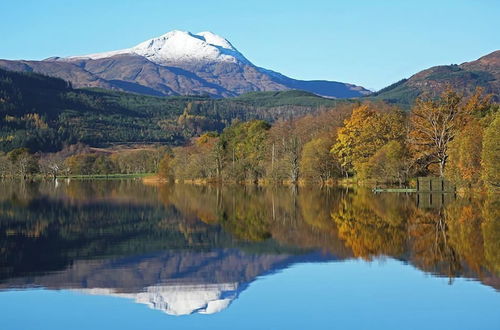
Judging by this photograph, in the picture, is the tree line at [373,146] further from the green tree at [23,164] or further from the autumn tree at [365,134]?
the green tree at [23,164]

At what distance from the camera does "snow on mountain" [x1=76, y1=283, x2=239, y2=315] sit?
15.5 metres

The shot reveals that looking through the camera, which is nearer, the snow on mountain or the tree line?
the snow on mountain

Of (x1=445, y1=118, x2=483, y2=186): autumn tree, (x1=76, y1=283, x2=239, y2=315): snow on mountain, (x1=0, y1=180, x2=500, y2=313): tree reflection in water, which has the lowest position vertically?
(x1=0, y1=180, x2=500, y2=313): tree reflection in water

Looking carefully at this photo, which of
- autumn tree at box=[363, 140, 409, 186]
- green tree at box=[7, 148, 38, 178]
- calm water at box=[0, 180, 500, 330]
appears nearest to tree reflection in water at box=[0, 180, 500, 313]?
calm water at box=[0, 180, 500, 330]

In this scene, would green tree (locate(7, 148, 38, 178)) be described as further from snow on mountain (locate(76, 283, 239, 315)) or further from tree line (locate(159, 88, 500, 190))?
snow on mountain (locate(76, 283, 239, 315))

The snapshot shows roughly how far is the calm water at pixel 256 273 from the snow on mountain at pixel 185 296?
0.03 m

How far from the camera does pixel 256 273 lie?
20.1 metres

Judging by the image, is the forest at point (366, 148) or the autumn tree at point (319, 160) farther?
the autumn tree at point (319, 160)

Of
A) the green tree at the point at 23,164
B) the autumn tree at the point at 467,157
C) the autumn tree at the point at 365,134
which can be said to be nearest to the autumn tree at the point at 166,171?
the autumn tree at the point at 365,134

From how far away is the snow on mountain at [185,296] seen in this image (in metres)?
15.5

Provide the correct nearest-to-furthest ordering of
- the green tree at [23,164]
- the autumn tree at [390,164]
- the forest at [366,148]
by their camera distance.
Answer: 1. the forest at [366,148]
2. the autumn tree at [390,164]
3. the green tree at [23,164]

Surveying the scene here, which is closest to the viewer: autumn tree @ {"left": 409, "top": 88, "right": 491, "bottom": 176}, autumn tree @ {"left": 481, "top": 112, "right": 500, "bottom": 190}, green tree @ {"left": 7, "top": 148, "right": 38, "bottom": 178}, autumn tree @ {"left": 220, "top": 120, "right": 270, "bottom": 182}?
autumn tree @ {"left": 481, "top": 112, "right": 500, "bottom": 190}

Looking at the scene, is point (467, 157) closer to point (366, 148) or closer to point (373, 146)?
point (373, 146)

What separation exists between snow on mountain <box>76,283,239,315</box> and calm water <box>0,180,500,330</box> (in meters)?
0.03
